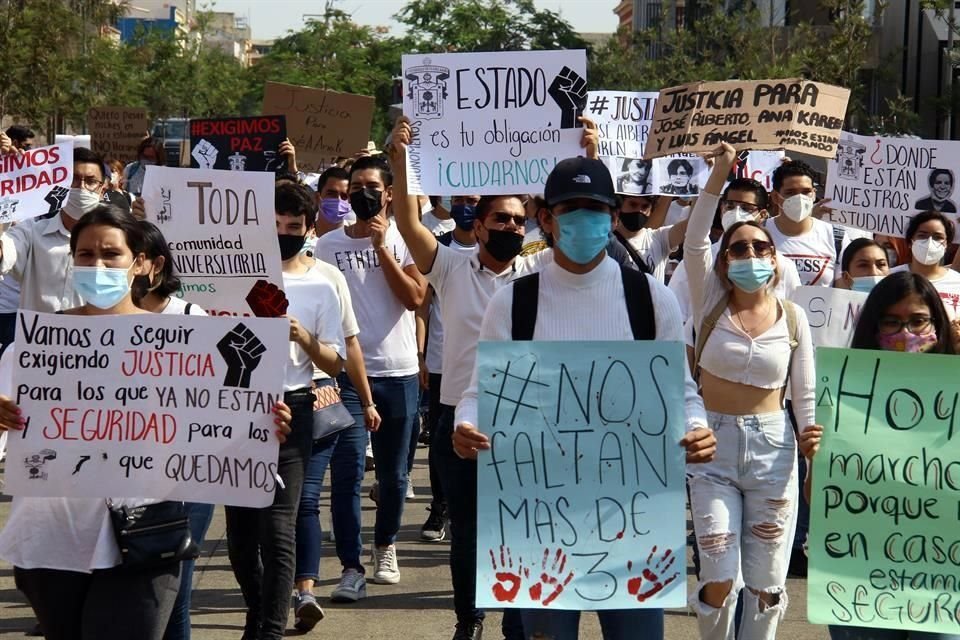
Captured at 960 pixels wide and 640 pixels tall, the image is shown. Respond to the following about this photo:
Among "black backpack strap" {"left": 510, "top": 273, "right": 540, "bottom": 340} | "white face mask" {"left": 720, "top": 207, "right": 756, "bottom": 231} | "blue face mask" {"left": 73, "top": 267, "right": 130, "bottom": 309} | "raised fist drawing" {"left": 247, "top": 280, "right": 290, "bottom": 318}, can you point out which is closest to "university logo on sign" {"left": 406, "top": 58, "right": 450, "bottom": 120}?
"raised fist drawing" {"left": 247, "top": 280, "right": 290, "bottom": 318}

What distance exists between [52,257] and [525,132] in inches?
98.2

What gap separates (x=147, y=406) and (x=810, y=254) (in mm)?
5003

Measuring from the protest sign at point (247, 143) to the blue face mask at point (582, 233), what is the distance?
510cm

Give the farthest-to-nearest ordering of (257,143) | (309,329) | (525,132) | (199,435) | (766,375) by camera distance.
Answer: (257,143), (525,132), (309,329), (766,375), (199,435)

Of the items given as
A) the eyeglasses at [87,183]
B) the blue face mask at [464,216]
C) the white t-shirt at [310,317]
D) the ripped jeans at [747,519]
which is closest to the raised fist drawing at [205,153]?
the eyeglasses at [87,183]

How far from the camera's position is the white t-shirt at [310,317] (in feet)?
21.4

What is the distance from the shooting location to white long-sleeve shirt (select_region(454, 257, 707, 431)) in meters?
4.71

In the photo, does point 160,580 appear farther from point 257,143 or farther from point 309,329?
point 257,143

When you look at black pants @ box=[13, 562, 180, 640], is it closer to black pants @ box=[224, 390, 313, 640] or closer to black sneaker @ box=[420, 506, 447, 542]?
black pants @ box=[224, 390, 313, 640]

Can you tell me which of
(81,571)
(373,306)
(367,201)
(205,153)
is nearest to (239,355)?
(81,571)

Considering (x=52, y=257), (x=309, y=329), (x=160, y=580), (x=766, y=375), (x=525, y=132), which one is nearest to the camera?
(x=160, y=580)

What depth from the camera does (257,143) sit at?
966 cm

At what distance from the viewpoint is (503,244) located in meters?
6.40

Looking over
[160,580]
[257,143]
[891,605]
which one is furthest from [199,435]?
[257,143]
